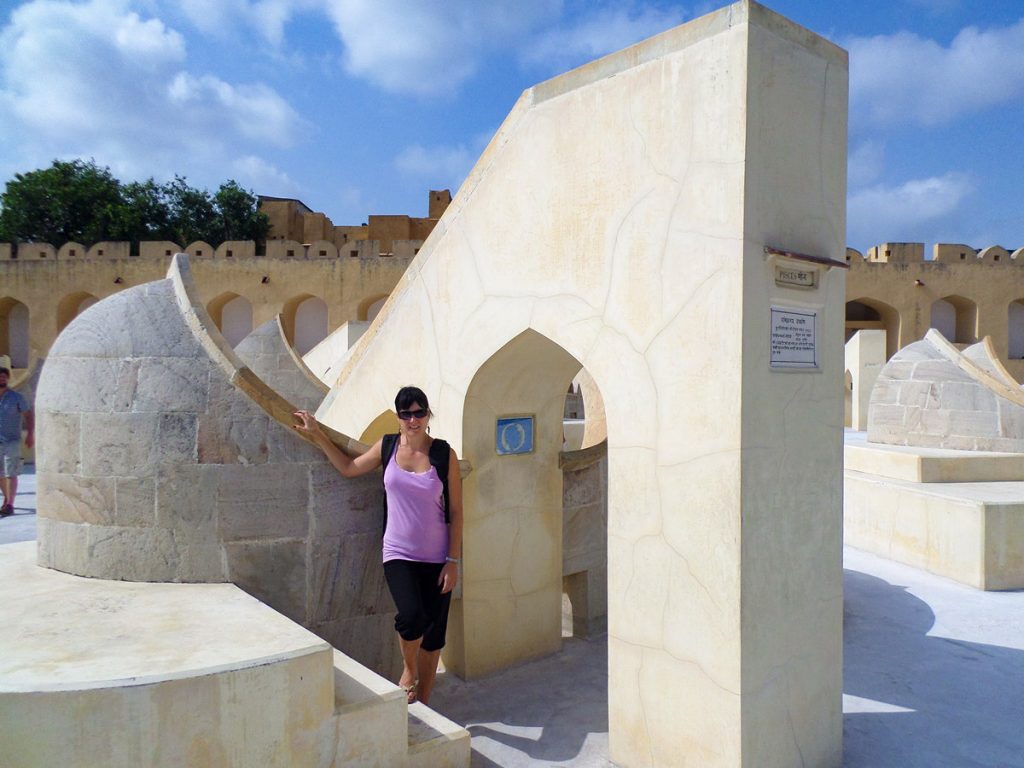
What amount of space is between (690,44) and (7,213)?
116ft

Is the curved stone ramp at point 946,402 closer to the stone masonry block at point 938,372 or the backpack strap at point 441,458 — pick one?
the stone masonry block at point 938,372

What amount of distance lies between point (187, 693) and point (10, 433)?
23.4 feet

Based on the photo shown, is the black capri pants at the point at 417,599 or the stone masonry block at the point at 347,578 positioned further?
the stone masonry block at the point at 347,578

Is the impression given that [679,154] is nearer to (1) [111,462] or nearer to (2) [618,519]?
(2) [618,519]

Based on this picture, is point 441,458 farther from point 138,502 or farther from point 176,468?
point 138,502

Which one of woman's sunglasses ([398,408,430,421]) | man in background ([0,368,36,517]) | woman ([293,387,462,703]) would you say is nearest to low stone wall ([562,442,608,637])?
woman ([293,387,462,703])

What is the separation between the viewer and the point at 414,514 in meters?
3.73

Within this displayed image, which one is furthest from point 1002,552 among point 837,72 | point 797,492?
Result: point 837,72

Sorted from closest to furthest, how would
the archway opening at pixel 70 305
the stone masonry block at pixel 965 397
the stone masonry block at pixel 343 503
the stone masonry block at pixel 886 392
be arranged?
the stone masonry block at pixel 343 503
the stone masonry block at pixel 965 397
the stone masonry block at pixel 886 392
the archway opening at pixel 70 305

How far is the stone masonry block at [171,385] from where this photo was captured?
3.68 metres

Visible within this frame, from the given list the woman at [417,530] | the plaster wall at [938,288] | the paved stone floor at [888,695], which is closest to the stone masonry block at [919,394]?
the paved stone floor at [888,695]

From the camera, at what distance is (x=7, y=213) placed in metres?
31.1

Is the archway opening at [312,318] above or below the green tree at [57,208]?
below

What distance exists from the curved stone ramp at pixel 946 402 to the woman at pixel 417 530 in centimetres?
717
